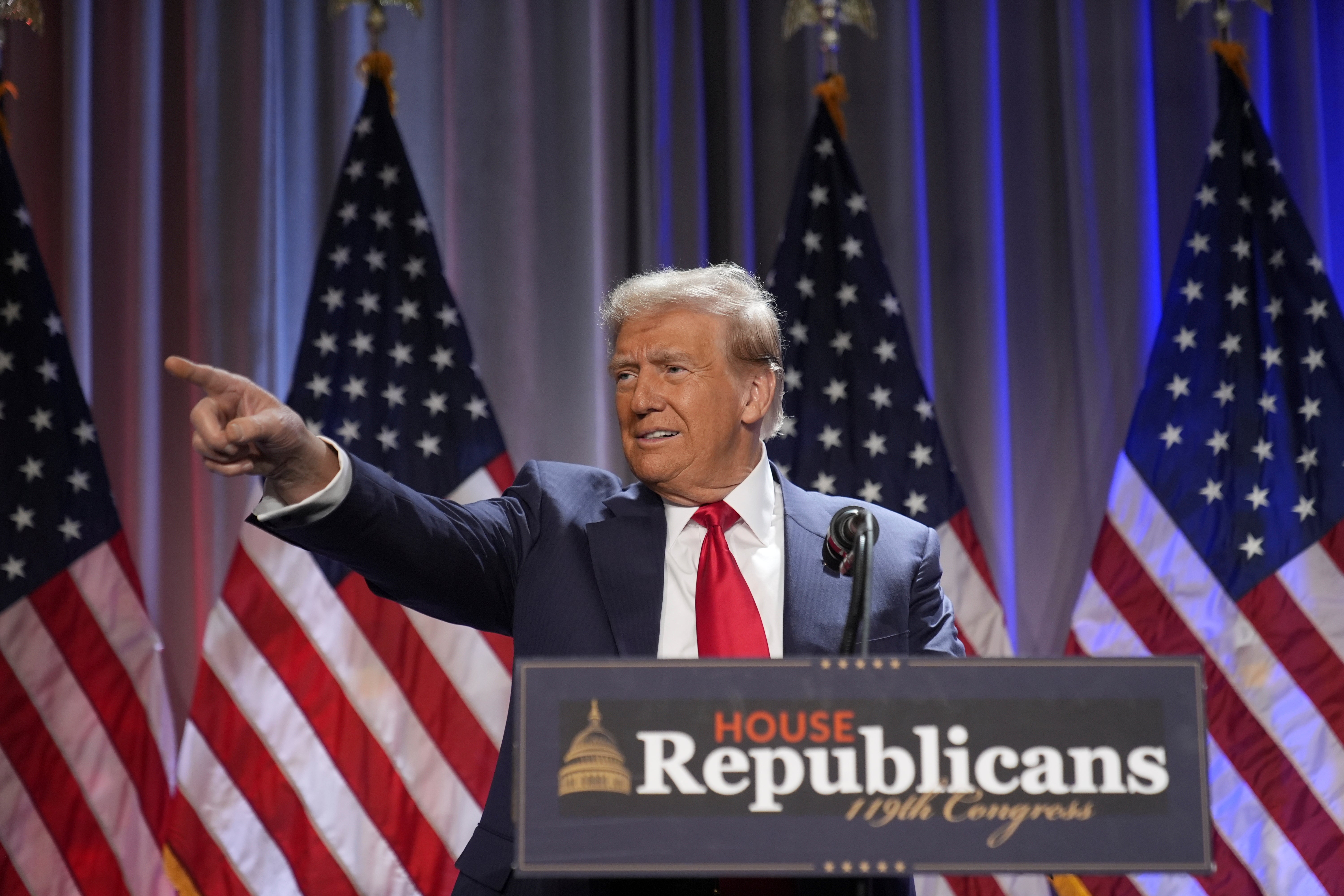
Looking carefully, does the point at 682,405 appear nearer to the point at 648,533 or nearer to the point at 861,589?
the point at 648,533

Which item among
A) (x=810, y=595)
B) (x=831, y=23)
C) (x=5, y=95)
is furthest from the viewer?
(x=5, y=95)

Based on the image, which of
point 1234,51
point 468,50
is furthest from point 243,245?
point 1234,51

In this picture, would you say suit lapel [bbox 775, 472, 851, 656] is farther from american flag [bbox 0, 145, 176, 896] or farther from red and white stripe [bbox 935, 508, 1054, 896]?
american flag [bbox 0, 145, 176, 896]

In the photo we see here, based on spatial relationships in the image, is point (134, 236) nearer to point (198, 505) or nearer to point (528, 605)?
point (198, 505)

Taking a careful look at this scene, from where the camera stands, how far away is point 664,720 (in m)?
0.98

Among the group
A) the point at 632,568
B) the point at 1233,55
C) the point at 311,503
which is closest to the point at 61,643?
the point at 632,568

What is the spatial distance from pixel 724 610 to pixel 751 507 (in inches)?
9.6

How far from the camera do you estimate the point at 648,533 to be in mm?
1815

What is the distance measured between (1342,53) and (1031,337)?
55.2 inches

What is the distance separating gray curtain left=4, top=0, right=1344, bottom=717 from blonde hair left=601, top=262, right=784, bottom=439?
200 cm

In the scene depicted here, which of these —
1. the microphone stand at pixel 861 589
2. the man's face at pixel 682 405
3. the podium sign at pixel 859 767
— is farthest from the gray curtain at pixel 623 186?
the podium sign at pixel 859 767

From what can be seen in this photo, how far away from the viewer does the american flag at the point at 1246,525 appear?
11.1 feet

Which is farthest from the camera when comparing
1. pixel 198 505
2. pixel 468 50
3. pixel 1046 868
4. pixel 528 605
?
pixel 468 50

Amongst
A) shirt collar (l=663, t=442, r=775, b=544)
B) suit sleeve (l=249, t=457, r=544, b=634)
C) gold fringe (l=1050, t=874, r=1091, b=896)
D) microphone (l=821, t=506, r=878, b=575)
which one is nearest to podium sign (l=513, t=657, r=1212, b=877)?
microphone (l=821, t=506, r=878, b=575)
